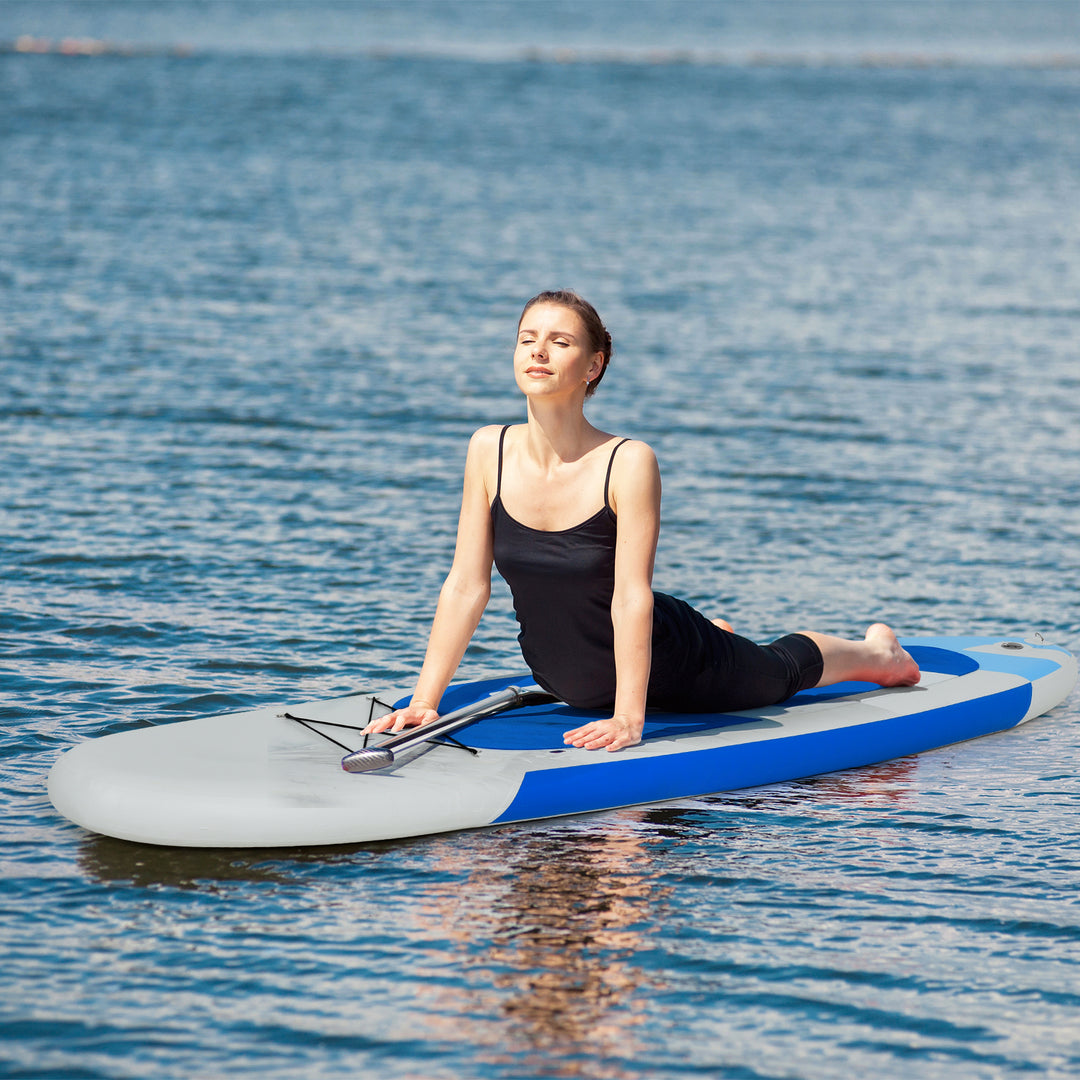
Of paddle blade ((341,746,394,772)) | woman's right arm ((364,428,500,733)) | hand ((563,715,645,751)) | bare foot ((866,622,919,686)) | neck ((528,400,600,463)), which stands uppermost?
neck ((528,400,600,463))

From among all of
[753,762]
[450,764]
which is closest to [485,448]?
[450,764]

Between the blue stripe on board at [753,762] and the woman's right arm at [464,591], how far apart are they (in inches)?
20.9

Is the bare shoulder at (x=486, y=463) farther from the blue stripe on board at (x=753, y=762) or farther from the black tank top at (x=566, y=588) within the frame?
the blue stripe on board at (x=753, y=762)

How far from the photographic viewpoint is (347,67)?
49031 millimetres

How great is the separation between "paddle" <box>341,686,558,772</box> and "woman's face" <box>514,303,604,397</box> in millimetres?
1169

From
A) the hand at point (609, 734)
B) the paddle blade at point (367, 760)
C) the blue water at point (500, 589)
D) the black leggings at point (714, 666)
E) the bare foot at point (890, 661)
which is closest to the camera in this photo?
the blue water at point (500, 589)

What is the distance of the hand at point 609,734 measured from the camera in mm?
5758

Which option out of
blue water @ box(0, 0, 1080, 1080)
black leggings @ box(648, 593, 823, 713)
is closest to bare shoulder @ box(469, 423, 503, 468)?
black leggings @ box(648, 593, 823, 713)

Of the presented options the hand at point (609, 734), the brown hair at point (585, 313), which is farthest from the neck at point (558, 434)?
the hand at point (609, 734)

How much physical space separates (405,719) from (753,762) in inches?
48.3

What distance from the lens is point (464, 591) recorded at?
5848 mm

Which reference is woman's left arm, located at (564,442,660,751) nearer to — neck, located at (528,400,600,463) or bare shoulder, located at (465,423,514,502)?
neck, located at (528,400,600,463)

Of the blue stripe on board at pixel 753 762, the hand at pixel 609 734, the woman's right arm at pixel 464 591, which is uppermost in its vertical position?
the woman's right arm at pixel 464 591

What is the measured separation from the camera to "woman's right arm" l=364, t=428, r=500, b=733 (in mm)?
5812
